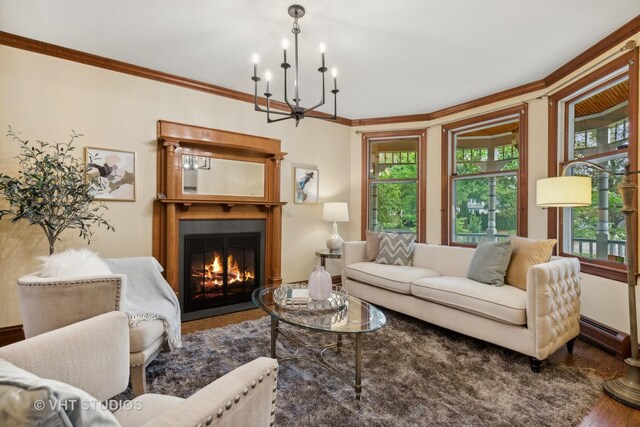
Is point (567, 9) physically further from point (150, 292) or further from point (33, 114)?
point (33, 114)

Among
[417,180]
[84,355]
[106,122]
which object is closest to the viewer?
[84,355]

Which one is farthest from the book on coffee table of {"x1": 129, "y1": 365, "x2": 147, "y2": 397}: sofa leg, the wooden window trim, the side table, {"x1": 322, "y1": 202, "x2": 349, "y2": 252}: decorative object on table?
the wooden window trim

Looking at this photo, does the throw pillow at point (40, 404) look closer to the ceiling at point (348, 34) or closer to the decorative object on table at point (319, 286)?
the decorative object on table at point (319, 286)

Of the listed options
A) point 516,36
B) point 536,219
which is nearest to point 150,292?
point 516,36

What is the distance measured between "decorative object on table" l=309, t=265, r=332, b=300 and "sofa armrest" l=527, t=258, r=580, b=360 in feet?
4.54

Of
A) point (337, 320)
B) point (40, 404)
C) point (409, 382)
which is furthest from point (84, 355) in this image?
point (409, 382)

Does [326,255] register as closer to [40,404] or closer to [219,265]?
[219,265]

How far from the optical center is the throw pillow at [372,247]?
3893mm

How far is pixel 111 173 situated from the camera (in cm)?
308

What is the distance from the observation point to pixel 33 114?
2.77 m

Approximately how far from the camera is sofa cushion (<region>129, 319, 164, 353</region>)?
1819 mm

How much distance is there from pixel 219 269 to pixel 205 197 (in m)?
0.83

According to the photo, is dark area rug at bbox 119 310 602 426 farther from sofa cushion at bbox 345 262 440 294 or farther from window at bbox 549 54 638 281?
window at bbox 549 54 638 281

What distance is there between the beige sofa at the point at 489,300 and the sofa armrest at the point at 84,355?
93.0 inches
